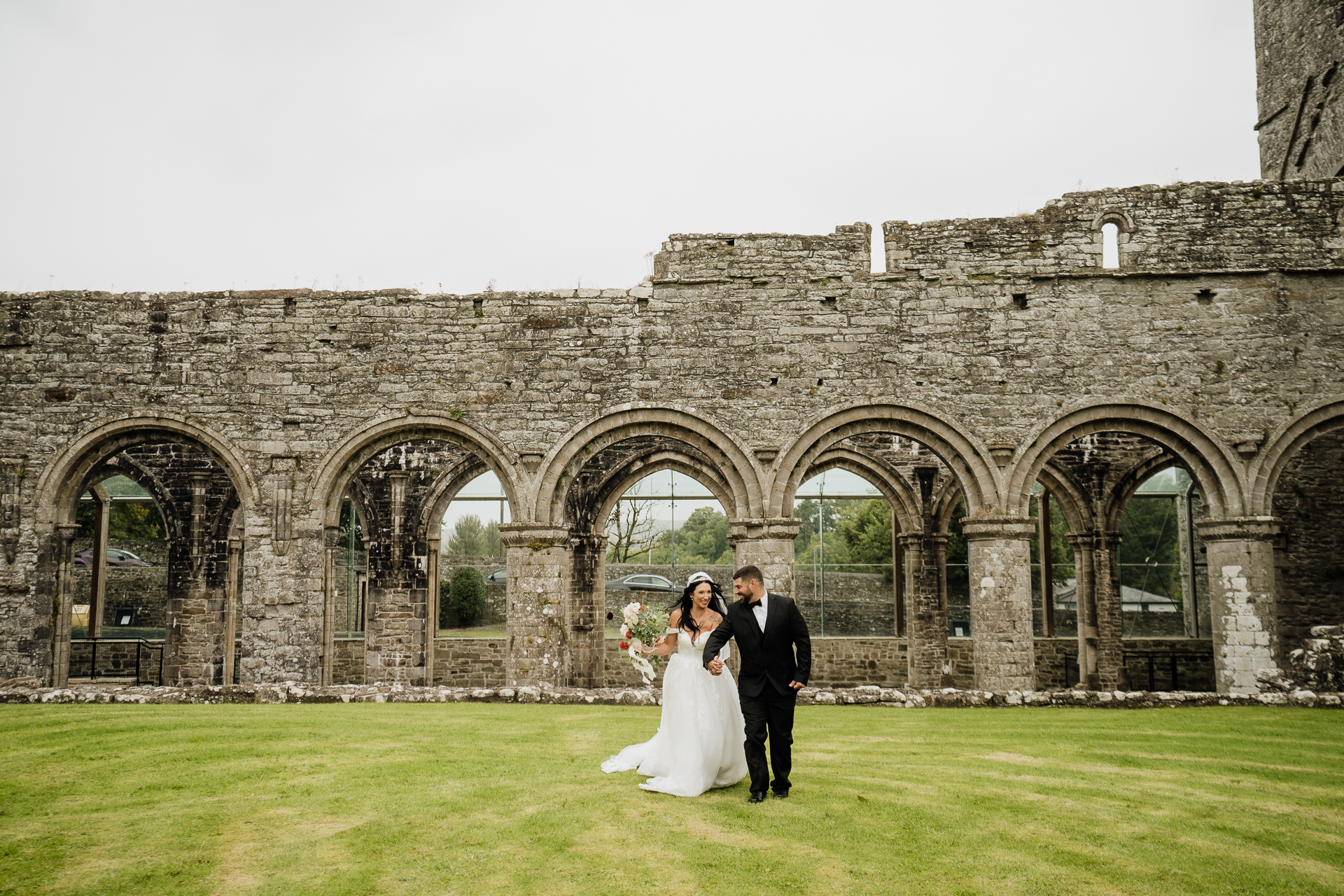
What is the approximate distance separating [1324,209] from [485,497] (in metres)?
15.6

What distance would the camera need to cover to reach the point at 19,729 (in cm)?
729

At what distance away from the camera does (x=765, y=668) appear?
5.07 m

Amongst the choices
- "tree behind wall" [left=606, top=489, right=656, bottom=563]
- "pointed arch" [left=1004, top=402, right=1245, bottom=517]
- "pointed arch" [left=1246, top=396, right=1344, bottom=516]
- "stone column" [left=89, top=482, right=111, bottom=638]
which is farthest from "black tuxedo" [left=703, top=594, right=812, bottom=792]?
"tree behind wall" [left=606, top=489, right=656, bottom=563]

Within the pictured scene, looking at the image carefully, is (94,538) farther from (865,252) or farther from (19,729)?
(865,252)

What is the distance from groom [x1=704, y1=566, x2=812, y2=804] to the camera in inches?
196

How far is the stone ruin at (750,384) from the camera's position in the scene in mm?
11492

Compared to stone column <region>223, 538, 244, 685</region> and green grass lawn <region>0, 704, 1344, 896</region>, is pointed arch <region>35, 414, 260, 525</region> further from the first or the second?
green grass lawn <region>0, 704, 1344, 896</region>

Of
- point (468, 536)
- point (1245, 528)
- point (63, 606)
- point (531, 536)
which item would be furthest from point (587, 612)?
point (468, 536)

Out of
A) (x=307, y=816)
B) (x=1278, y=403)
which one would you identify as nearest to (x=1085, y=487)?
(x=1278, y=403)

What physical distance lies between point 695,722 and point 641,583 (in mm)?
17329

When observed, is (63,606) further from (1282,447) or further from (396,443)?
(1282,447)

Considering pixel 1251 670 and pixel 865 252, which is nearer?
pixel 1251 670

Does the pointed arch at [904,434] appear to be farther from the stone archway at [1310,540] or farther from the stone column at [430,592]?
the stone column at [430,592]

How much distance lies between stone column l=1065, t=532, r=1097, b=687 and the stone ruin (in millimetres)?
3357
